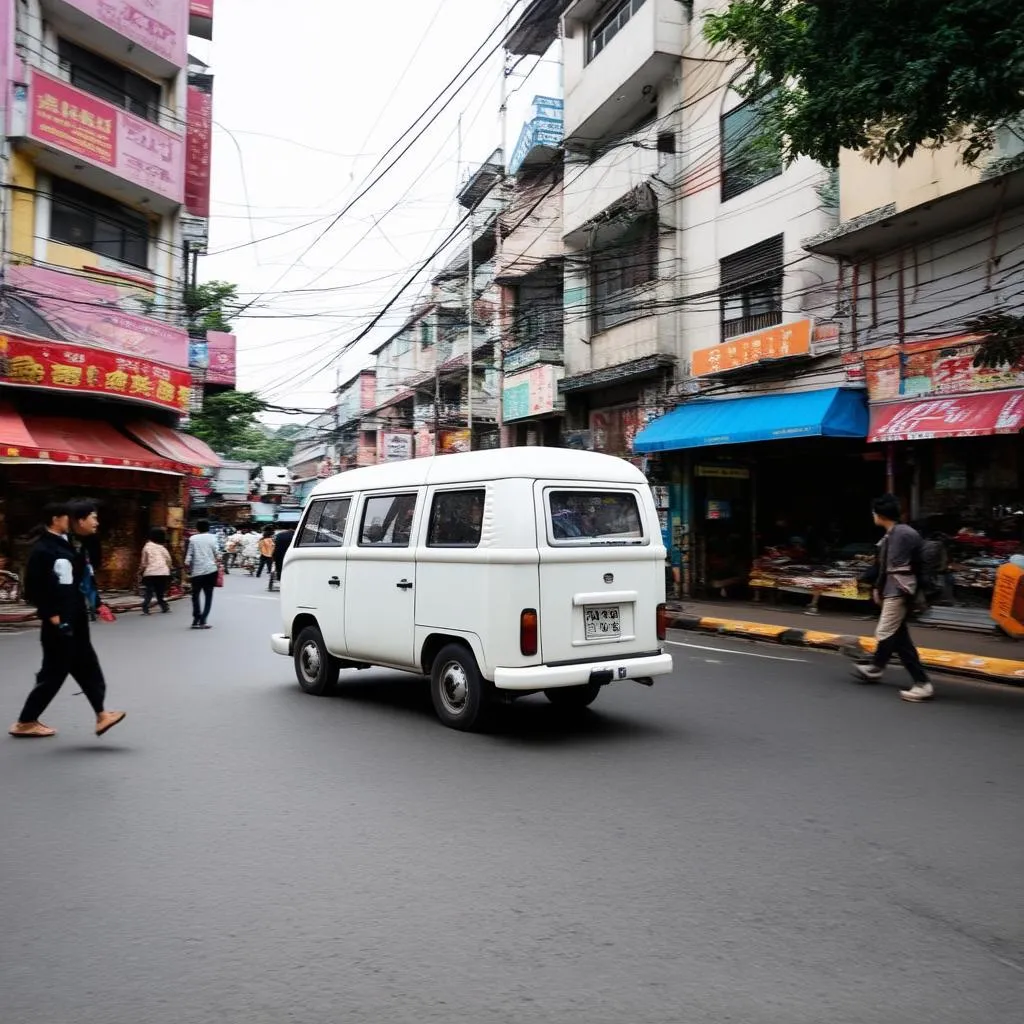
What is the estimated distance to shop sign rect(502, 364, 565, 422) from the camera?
23.5 metres

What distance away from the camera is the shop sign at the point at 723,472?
1830 cm

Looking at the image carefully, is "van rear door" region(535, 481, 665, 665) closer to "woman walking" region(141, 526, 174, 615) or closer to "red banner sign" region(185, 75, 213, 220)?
"woman walking" region(141, 526, 174, 615)

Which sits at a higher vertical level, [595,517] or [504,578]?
[595,517]

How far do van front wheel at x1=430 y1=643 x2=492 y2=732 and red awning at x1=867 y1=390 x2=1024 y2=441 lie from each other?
28.4 feet

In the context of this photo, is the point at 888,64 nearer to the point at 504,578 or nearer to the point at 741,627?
the point at 504,578

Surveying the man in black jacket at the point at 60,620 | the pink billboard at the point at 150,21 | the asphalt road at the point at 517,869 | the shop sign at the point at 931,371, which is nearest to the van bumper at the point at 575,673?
the asphalt road at the point at 517,869

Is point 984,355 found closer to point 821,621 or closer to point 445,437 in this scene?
point 821,621

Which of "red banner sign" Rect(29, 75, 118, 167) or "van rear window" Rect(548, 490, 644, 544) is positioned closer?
"van rear window" Rect(548, 490, 644, 544)

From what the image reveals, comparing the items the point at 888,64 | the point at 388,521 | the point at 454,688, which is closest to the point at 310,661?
the point at 388,521

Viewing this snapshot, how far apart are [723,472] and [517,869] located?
15254 millimetres

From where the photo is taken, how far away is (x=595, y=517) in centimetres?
679

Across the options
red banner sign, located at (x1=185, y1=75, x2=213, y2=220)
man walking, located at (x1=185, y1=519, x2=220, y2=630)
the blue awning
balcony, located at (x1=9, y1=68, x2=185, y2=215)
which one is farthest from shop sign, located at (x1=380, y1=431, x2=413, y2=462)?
man walking, located at (x1=185, y1=519, x2=220, y2=630)

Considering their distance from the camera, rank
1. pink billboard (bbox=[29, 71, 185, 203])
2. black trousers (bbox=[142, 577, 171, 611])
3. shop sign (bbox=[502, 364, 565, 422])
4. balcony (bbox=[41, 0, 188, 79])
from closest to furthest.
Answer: black trousers (bbox=[142, 577, 171, 611]), pink billboard (bbox=[29, 71, 185, 203]), balcony (bbox=[41, 0, 188, 79]), shop sign (bbox=[502, 364, 565, 422])

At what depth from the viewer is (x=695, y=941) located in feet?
10.6
